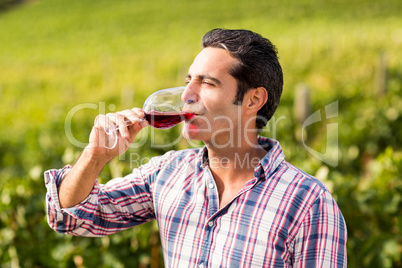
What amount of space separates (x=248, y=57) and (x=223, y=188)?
560mm

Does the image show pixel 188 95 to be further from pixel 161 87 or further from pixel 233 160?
pixel 161 87

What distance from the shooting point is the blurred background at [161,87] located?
3.90 meters

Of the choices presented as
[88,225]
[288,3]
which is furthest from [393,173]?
[288,3]

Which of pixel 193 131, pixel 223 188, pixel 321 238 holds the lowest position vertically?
pixel 321 238

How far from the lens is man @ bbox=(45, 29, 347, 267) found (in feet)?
6.08

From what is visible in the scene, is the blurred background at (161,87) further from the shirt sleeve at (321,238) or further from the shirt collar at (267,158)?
the shirt sleeve at (321,238)

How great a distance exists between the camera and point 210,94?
197 centimetres

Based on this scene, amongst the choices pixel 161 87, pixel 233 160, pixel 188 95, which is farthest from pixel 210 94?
pixel 161 87

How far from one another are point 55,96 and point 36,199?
845 inches

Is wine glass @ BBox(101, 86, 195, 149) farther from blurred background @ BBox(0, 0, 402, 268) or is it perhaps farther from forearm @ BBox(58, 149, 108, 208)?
blurred background @ BBox(0, 0, 402, 268)

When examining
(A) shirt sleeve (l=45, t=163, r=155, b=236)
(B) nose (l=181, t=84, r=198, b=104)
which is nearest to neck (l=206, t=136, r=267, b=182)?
(B) nose (l=181, t=84, r=198, b=104)

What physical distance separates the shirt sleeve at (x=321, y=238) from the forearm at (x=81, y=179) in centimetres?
83

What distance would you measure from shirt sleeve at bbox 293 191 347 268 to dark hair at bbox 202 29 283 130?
A: 531mm

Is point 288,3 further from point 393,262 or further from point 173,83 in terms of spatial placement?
point 393,262
